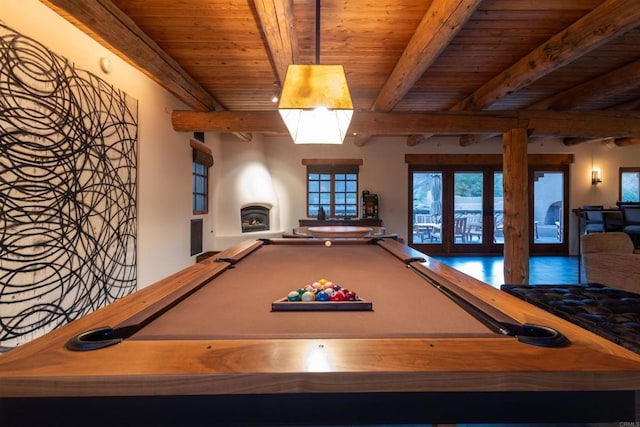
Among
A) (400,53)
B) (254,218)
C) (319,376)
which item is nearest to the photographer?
(319,376)

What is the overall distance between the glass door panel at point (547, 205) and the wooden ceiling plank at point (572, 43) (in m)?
4.75

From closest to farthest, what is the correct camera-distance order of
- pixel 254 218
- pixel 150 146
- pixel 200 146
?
pixel 150 146
pixel 200 146
pixel 254 218

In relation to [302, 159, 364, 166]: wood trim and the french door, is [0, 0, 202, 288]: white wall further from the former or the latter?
the french door

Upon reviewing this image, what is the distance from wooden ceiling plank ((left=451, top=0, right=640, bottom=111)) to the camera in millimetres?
2012

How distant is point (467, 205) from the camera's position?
280 inches

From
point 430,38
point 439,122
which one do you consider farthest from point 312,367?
point 439,122

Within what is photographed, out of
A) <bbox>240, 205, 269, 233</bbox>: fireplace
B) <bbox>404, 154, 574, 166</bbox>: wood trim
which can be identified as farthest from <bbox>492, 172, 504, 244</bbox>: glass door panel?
<bbox>240, 205, 269, 233</bbox>: fireplace

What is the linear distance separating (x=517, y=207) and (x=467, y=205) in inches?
140

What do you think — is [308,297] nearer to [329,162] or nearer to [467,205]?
[329,162]

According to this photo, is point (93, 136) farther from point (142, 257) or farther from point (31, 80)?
point (142, 257)

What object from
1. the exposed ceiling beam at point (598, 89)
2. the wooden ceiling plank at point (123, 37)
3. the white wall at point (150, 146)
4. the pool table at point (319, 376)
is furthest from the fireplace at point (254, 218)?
the pool table at point (319, 376)

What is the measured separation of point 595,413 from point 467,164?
7.07 meters

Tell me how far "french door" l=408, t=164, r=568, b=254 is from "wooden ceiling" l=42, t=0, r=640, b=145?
267cm

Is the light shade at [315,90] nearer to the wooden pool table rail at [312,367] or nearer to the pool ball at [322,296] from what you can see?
the pool ball at [322,296]
